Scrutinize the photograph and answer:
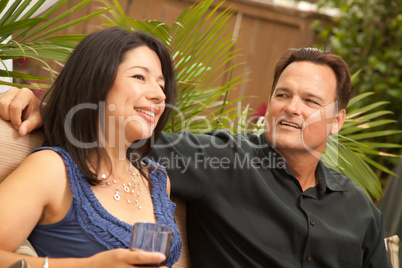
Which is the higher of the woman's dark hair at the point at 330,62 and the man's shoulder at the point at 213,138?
the woman's dark hair at the point at 330,62

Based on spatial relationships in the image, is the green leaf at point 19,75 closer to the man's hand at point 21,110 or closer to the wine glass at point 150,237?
the man's hand at point 21,110

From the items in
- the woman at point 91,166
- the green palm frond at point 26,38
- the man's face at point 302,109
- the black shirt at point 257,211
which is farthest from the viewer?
the man's face at point 302,109

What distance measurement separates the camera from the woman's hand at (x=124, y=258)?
1002 millimetres

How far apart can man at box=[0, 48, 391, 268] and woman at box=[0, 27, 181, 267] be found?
0.20 metres

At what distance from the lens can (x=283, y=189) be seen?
1.80 metres

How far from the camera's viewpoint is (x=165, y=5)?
Answer: 13.1ft

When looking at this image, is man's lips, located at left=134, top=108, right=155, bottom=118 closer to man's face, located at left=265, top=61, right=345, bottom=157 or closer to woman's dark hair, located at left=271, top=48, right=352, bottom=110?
man's face, located at left=265, top=61, right=345, bottom=157

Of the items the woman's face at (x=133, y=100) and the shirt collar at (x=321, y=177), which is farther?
the shirt collar at (x=321, y=177)

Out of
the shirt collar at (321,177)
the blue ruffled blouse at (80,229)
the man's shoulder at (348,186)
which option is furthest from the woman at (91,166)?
the man's shoulder at (348,186)

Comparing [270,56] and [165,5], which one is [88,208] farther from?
[270,56]

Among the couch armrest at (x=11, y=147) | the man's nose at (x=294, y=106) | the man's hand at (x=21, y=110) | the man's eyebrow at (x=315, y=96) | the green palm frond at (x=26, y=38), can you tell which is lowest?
the couch armrest at (x=11, y=147)

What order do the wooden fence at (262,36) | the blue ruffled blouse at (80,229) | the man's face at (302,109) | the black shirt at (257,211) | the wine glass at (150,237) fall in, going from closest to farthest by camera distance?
the wine glass at (150,237)
the blue ruffled blouse at (80,229)
the black shirt at (257,211)
the man's face at (302,109)
the wooden fence at (262,36)

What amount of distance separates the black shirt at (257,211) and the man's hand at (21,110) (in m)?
0.43

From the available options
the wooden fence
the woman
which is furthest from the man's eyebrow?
the wooden fence
